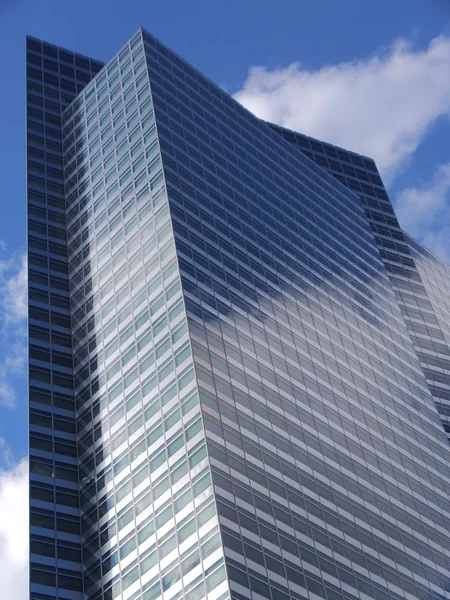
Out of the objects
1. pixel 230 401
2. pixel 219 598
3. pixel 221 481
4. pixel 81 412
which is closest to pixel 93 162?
pixel 81 412

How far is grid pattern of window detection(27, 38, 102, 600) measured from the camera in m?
88.6

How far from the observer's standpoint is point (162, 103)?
116 metres

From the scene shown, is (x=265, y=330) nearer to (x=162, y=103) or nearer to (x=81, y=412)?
(x=81, y=412)

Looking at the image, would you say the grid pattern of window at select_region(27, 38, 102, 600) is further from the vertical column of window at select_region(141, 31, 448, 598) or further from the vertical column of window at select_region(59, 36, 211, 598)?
the vertical column of window at select_region(141, 31, 448, 598)

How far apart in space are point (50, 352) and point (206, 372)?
2150cm

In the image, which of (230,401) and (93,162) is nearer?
(230,401)

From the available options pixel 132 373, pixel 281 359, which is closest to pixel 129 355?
pixel 132 373

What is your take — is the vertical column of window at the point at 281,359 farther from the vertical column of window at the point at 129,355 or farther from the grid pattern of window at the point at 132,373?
the vertical column of window at the point at 129,355

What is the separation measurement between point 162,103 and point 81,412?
117ft

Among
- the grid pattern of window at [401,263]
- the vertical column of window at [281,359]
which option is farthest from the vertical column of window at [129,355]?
the grid pattern of window at [401,263]

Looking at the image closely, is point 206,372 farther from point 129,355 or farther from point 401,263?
point 401,263

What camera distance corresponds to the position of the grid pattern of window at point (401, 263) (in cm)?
13400

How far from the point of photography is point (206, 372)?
3477 inches

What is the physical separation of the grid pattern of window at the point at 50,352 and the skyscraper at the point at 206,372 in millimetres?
198
